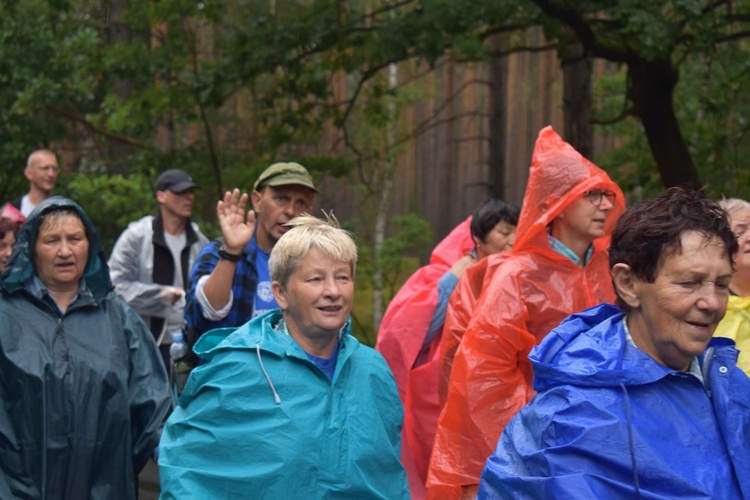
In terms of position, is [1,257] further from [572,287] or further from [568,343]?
[568,343]

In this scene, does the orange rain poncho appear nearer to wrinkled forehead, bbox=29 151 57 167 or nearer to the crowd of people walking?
the crowd of people walking

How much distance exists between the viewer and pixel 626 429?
2508 millimetres

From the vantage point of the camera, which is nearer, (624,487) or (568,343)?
(624,487)

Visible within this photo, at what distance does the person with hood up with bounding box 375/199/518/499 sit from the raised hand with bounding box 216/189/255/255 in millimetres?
1236

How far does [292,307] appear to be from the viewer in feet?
11.9

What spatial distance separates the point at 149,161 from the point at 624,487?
9.02 m

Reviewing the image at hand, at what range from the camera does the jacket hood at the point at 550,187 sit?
456 cm

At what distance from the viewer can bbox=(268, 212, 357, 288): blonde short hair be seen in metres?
3.62

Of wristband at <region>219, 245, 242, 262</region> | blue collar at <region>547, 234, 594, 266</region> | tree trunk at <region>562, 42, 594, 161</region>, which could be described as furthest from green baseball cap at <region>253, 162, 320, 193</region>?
tree trunk at <region>562, 42, 594, 161</region>

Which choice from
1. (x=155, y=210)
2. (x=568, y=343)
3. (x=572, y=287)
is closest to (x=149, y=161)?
(x=155, y=210)

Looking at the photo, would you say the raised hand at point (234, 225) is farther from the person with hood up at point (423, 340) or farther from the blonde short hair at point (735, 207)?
the blonde short hair at point (735, 207)

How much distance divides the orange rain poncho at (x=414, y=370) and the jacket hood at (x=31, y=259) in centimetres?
172

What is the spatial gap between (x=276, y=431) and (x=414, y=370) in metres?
2.29

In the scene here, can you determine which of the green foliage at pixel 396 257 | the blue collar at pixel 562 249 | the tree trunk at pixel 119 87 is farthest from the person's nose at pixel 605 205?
the tree trunk at pixel 119 87
